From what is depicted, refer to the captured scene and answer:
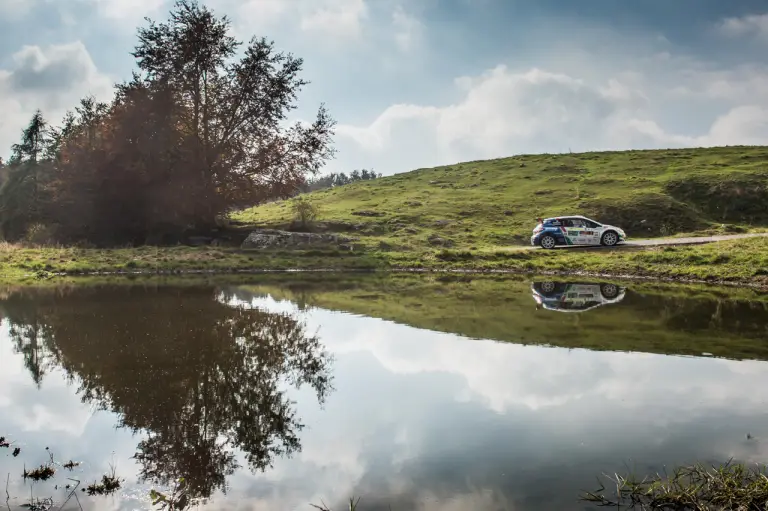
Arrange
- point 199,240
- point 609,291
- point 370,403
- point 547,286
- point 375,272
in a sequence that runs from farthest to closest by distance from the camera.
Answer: point 199,240 → point 375,272 → point 547,286 → point 609,291 → point 370,403

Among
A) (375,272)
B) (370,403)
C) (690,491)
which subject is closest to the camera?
(690,491)

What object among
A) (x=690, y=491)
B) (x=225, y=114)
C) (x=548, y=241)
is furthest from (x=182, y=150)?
(x=690, y=491)

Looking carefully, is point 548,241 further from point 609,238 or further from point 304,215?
point 304,215

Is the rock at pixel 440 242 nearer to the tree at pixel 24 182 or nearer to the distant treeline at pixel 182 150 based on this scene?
the distant treeline at pixel 182 150

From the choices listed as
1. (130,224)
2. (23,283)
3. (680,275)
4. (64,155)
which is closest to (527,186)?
(680,275)

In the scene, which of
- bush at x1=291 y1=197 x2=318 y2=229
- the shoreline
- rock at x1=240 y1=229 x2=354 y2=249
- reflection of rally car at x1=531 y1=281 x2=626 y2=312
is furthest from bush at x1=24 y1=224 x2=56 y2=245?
reflection of rally car at x1=531 y1=281 x2=626 y2=312

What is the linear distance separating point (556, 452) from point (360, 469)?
8.49 ft

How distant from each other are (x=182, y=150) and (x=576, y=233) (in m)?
30.4

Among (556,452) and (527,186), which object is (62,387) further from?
(527,186)

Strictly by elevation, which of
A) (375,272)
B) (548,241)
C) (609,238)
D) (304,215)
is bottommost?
(375,272)

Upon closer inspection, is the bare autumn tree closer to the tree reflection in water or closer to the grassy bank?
the grassy bank

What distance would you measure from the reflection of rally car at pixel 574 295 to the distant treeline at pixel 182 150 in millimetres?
25473

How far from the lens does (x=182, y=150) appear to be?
43.6 m

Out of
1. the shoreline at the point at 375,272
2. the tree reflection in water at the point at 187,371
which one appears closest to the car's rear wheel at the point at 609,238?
the shoreline at the point at 375,272
